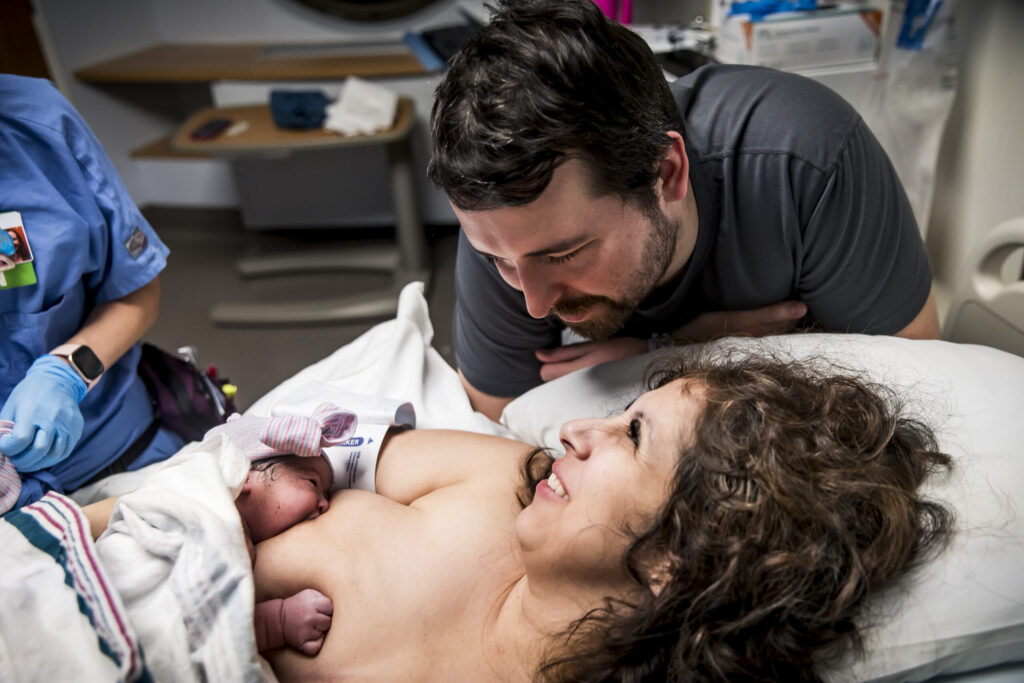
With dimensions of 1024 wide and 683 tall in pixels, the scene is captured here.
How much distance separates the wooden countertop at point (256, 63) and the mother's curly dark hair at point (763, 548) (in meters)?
2.90

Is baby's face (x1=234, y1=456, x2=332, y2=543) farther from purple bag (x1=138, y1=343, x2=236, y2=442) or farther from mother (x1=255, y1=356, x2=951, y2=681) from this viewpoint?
purple bag (x1=138, y1=343, x2=236, y2=442)

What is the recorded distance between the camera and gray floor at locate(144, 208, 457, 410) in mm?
2953

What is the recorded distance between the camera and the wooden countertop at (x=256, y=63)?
335cm

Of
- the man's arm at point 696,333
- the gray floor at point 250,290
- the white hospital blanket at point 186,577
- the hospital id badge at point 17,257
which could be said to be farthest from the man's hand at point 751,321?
the gray floor at point 250,290

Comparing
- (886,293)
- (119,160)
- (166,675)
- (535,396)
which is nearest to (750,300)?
(886,293)

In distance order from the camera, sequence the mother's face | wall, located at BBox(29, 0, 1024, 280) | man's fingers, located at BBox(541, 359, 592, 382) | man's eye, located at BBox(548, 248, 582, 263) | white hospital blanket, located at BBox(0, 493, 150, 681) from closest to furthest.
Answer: white hospital blanket, located at BBox(0, 493, 150, 681), the mother's face, man's eye, located at BBox(548, 248, 582, 263), man's fingers, located at BBox(541, 359, 592, 382), wall, located at BBox(29, 0, 1024, 280)

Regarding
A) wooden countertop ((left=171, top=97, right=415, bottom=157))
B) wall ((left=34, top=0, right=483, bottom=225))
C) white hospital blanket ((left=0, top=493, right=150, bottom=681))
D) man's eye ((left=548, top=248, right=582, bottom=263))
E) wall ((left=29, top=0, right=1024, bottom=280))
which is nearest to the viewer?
white hospital blanket ((left=0, top=493, right=150, bottom=681))

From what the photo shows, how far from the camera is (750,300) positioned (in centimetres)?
140

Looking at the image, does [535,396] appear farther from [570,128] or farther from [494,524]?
[570,128]

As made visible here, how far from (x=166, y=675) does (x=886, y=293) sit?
132 cm

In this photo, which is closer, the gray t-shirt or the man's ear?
the man's ear

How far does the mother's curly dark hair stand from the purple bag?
0.89m

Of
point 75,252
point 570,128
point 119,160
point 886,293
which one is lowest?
point 119,160

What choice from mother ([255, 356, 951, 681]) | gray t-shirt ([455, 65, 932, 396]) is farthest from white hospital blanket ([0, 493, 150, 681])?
gray t-shirt ([455, 65, 932, 396])
